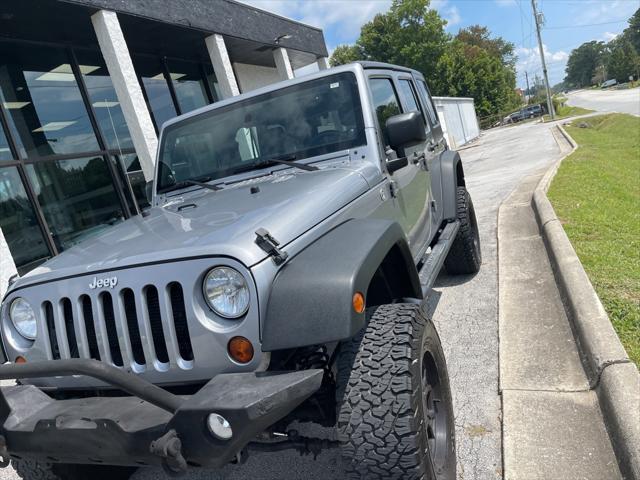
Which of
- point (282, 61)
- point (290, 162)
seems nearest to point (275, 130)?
point (290, 162)

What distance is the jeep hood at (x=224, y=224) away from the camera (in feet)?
6.22

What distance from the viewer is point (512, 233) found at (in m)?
6.00

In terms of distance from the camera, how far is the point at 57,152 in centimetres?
836

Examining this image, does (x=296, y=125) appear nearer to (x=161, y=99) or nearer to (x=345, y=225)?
(x=345, y=225)

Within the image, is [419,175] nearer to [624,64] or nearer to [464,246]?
[464,246]

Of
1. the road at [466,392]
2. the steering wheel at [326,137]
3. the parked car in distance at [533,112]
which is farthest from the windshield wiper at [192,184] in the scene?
the parked car in distance at [533,112]

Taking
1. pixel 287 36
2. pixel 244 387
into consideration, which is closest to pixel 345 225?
pixel 244 387

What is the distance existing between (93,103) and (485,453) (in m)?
8.95

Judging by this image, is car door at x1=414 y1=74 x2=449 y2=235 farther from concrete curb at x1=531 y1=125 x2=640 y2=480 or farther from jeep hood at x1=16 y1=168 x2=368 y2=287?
jeep hood at x1=16 y1=168 x2=368 y2=287

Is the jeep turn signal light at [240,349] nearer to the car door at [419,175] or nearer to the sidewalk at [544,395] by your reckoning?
the sidewalk at [544,395]

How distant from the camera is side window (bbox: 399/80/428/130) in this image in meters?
4.13

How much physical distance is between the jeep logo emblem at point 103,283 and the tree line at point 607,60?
363ft

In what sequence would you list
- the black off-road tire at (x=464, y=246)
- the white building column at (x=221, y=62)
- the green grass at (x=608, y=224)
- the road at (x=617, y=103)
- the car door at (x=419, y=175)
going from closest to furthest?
the green grass at (x=608, y=224)
the car door at (x=419, y=175)
the black off-road tire at (x=464, y=246)
the white building column at (x=221, y=62)
the road at (x=617, y=103)

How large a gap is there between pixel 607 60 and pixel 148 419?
141594 mm
